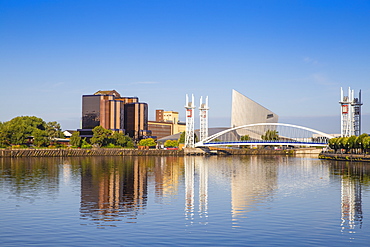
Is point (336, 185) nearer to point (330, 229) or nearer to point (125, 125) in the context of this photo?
point (330, 229)

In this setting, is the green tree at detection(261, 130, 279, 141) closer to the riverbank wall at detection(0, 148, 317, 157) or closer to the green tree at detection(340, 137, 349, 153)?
the riverbank wall at detection(0, 148, 317, 157)

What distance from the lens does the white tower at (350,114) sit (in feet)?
399

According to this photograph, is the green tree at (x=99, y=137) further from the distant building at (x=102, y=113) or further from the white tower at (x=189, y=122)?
→ the distant building at (x=102, y=113)

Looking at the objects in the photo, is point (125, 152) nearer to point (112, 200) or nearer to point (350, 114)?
point (350, 114)

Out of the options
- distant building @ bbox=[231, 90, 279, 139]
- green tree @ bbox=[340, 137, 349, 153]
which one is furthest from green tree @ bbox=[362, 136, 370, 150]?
distant building @ bbox=[231, 90, 279, 139]

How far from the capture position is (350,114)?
4813 inches

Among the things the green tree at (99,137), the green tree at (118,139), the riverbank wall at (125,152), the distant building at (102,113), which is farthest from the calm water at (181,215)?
the distant building at (102,113)

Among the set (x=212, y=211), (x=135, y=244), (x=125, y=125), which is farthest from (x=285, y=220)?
→ (x=125, y=125)

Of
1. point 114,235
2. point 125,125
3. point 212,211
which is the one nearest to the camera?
point 114,235

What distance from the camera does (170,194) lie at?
109ft

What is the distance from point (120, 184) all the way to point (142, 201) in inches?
419

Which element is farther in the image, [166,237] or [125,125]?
[125,125]

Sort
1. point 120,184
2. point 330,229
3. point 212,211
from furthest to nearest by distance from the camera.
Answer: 1. point 120,184
2. point 212,211
3. point 330,229

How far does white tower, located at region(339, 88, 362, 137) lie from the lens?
121500 millimetres
